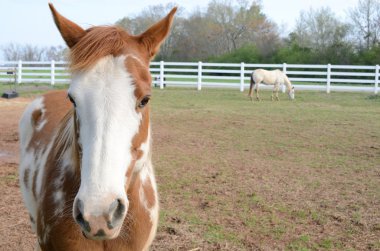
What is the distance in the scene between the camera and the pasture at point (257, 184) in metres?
4.23

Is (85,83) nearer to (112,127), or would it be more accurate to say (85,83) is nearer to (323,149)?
(112,127)

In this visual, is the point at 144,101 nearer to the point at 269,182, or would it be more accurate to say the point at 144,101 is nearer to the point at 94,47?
the point at 94,47

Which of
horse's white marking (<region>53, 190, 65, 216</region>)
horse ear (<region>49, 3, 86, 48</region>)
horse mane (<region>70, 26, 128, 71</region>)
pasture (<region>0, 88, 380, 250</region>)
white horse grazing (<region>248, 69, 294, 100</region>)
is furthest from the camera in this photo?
white horse grazing (<region>248, 69, 294, 100</region>)

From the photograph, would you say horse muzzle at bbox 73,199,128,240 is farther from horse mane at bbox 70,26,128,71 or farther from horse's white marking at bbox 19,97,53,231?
horse's white marking at bbox 19,97,53,231

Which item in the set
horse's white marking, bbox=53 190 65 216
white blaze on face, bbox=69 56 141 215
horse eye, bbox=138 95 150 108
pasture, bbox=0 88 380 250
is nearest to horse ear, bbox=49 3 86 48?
white blaze on face, bbox=69 56 141 215

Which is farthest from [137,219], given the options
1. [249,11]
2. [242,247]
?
[249,11]

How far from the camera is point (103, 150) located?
6.01 feet

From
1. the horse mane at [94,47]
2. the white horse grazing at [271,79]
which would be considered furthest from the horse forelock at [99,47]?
the white horse grazing at [271,79]

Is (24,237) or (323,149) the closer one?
(24,237)

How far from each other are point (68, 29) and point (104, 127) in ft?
2.00

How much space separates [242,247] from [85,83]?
104 inches

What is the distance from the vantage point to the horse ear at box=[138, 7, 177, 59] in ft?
7.30

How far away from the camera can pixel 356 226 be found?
452cm

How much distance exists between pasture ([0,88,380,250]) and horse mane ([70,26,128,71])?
94.3 inches
